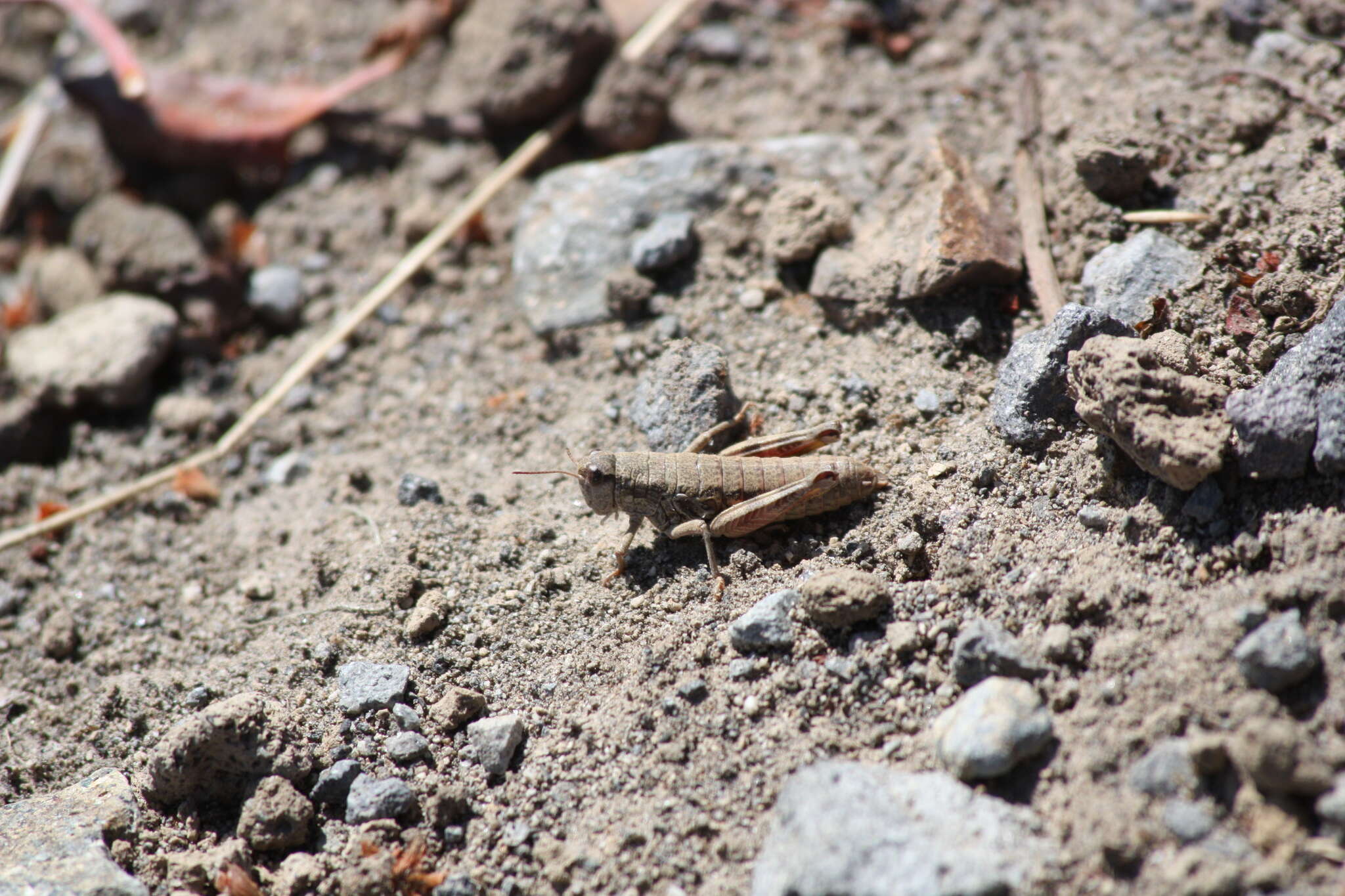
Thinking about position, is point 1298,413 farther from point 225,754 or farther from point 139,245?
point 139,245

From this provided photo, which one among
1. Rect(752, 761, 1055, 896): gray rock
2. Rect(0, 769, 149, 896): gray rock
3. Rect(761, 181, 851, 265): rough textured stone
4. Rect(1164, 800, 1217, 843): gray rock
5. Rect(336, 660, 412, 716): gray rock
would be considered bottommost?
Rect(1164, 800, 1217, 843): gray rock

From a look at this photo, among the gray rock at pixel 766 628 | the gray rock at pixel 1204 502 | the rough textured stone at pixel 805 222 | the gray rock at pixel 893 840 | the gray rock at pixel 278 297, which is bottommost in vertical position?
the gray rock at pixel 893 840

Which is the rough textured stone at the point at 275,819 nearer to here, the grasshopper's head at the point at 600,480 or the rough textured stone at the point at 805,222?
the grasshopper's head at the point at 600,480

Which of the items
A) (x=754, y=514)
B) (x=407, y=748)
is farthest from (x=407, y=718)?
(x=754, y=514)

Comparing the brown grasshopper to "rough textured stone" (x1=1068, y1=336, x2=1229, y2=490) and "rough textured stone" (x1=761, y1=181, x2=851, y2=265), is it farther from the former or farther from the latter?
"rough textured stone" (x1=761, y1=181, x2=851, y2=265)

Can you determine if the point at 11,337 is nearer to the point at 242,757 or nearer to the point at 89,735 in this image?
the point at 89,735

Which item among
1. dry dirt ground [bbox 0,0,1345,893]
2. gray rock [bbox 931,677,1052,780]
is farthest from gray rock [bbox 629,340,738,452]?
gray rock [bbox 931,677,1052,780]

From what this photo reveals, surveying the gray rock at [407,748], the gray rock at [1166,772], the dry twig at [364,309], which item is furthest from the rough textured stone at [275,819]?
the gray rock at [1166,772]

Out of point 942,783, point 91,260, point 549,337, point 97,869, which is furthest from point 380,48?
point 942,783
